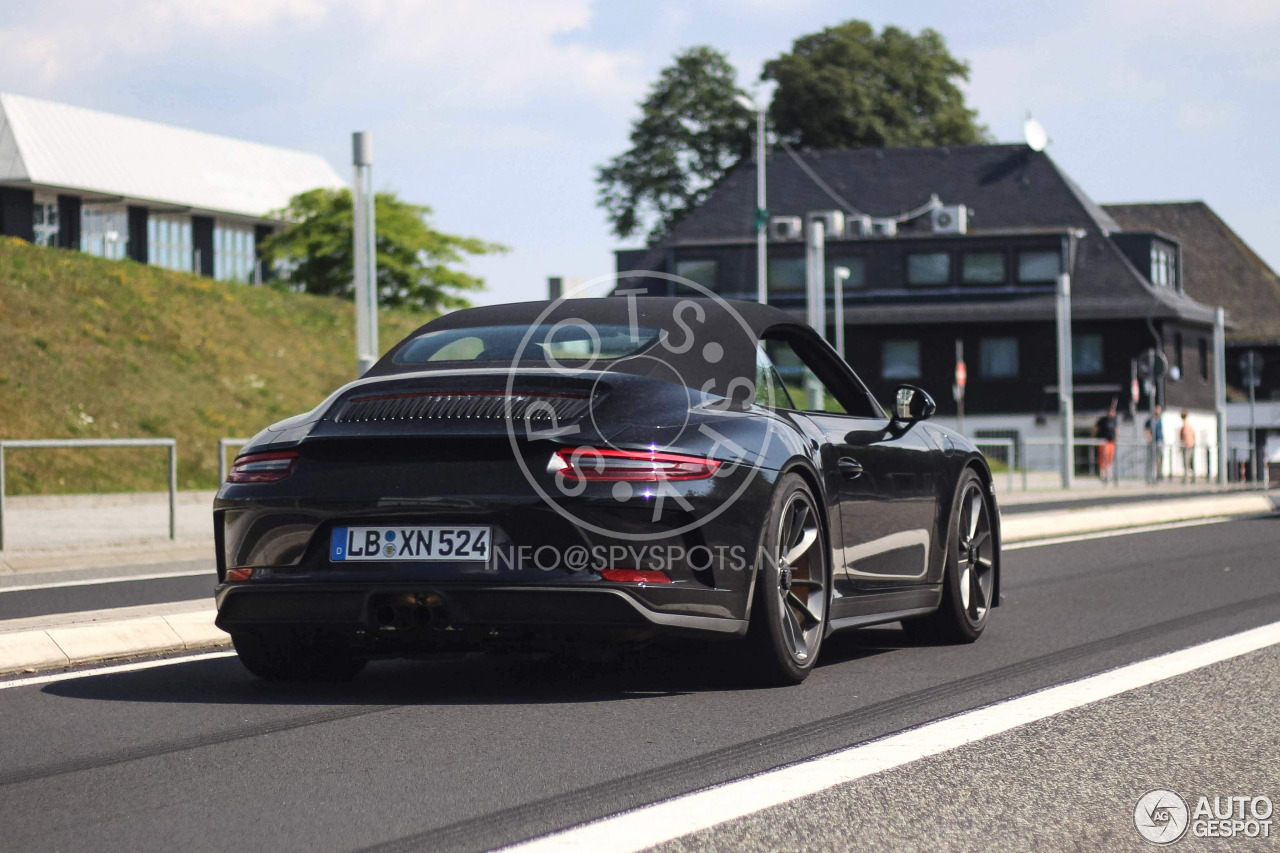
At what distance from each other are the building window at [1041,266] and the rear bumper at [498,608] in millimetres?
62635

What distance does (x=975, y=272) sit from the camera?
2670 inches

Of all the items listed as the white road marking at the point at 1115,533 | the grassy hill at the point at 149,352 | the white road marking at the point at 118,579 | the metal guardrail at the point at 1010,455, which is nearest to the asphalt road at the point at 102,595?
the white road marking at the point at 118,579

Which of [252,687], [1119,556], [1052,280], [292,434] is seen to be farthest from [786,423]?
[1052,280]

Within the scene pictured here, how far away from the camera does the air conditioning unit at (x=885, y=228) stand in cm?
6812

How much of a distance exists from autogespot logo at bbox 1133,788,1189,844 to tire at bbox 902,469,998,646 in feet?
11.8

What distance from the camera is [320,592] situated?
6199mm

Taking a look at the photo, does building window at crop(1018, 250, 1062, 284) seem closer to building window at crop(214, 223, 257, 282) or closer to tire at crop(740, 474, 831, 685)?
building window at crop(214, 223, 257, 282)

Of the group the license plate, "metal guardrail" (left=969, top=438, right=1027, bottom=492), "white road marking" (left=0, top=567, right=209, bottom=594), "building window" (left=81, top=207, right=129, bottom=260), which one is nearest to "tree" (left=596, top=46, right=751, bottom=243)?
"building window" (left=81, top=207, right=129, bottom=260)

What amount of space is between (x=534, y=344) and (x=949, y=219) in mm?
62681

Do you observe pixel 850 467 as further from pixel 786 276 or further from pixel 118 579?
pixel 786 276

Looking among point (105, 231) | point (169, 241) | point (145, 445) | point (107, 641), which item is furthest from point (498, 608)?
point (169, 241)

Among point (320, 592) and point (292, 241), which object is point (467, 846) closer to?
point (320, 592)

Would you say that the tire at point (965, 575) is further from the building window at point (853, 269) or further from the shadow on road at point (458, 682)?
the building window at point (853, 269)

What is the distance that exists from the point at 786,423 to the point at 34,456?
1169 cm
